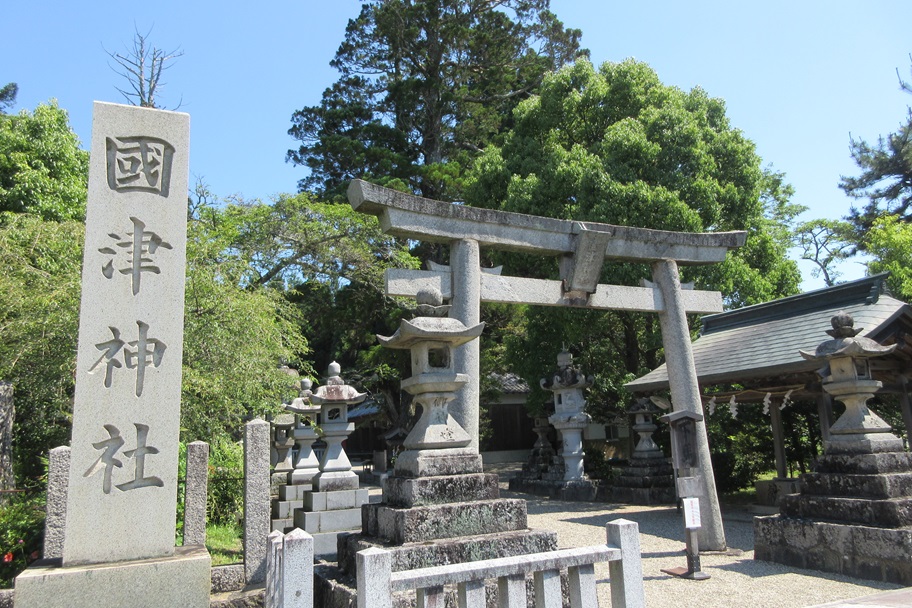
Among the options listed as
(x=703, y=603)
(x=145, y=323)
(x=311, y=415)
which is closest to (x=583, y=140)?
(x=311, y=415)

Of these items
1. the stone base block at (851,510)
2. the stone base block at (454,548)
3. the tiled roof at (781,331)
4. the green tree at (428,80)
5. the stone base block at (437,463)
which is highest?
the green tree at (428,80)

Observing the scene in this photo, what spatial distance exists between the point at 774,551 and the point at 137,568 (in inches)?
278

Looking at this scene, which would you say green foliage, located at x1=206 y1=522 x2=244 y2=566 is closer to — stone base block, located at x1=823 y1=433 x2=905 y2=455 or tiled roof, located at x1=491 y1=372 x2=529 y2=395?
stone base block, located at x1=823 y1=433 x2=905 y2=455

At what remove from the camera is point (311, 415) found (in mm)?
Answer: 11594

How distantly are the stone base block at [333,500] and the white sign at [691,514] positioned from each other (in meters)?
5.55

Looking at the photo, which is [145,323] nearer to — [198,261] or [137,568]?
[137,568]

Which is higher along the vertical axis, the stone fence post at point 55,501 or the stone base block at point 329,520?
the stone fence post at point 55,501

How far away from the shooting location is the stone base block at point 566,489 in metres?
14.2

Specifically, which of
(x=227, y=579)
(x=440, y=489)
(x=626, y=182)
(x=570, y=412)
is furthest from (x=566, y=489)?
(x=440, y=489)

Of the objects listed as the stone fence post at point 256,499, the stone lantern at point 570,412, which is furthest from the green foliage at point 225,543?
the stone lantern at point 570,412

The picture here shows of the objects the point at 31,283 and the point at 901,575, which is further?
the point at 31,283

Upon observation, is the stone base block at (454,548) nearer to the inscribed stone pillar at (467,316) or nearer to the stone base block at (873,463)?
the inscribed stone pillar at (467,316)

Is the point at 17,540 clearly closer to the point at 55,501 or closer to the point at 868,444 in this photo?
the point at 55,501

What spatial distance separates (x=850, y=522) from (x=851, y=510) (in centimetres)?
14
